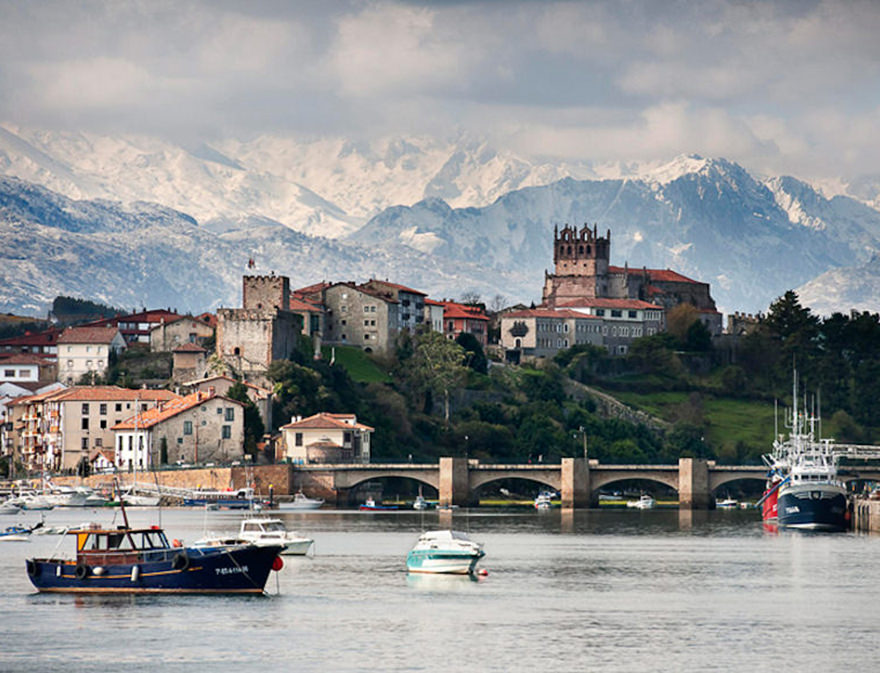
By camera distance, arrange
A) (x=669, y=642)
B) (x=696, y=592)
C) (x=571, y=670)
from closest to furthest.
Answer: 1. (x=571, y=670)
2. (x=669, y=642)
3. (x=696, y=592)

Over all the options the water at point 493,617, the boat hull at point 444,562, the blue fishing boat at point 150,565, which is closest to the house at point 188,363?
the water at point 493,617

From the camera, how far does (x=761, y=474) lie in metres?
169

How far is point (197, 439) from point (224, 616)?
100 meters

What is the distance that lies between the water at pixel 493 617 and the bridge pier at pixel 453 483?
57189 millimetres

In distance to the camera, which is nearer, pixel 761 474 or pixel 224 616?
pixel 224 616

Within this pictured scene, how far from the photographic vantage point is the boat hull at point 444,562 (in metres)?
89.3

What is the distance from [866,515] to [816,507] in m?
4.54

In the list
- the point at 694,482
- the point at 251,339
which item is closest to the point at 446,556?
the point at 694,482

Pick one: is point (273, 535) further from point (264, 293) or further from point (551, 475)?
point (264, 293)

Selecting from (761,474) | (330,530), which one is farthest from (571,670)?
(761,474)

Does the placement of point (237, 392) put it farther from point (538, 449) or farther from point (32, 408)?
point (538, 449)

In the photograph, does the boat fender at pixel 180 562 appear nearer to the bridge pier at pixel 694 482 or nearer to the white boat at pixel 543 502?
the bridge pier at pixel 694 482

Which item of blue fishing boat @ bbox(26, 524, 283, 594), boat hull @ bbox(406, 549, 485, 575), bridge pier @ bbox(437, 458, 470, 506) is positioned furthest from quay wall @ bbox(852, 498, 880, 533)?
blue fishing boat @ bbox(26, 524, 283, 594)

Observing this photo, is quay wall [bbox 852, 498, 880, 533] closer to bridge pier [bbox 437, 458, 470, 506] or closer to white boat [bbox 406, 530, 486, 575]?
bridge pier [bbox 437, 458, 470, 506]
